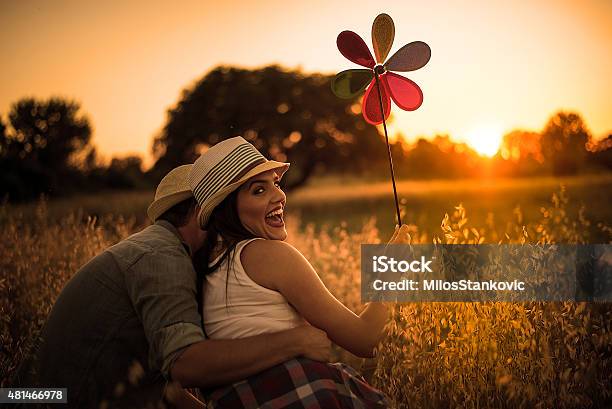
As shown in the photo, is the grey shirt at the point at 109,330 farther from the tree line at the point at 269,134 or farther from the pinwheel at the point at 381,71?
the tree line at the point at 269,134

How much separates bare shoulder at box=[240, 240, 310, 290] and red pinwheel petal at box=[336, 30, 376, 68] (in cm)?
113

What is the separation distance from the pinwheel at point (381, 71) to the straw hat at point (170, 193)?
2.81ft

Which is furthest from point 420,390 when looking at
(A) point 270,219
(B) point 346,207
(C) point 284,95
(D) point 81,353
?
(C) point 284,95

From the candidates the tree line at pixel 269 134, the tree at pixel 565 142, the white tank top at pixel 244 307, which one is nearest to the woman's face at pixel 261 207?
the white tank top at pixel 244 307

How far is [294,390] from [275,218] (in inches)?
24.6

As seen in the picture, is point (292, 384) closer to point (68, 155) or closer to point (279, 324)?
point (279, 324)

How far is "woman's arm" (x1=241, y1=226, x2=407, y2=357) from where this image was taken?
185 centimetres

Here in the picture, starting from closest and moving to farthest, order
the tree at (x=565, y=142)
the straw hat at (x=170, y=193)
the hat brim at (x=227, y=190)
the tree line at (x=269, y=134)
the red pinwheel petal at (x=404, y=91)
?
1. the hat brim at (x=227, y=190)
2. the straw hat at (x=170, y=193)
3. the red pinwheel petal at (x=404, y=91)
4. the tree at (x=565, y=142)
5. the tree line at (x=269, y=134)

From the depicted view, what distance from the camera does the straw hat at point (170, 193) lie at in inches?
97.3

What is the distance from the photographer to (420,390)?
2.53m

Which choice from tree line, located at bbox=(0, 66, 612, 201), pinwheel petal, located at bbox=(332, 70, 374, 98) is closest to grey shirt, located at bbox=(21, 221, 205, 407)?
pinwheel petal, located at bbox=(332, 70, 374, 98)

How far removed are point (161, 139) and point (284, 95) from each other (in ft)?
20.1

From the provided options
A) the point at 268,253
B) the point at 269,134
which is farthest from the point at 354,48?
the point at 269,134

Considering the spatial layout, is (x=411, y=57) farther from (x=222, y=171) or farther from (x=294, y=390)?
(x=294, y=390)
